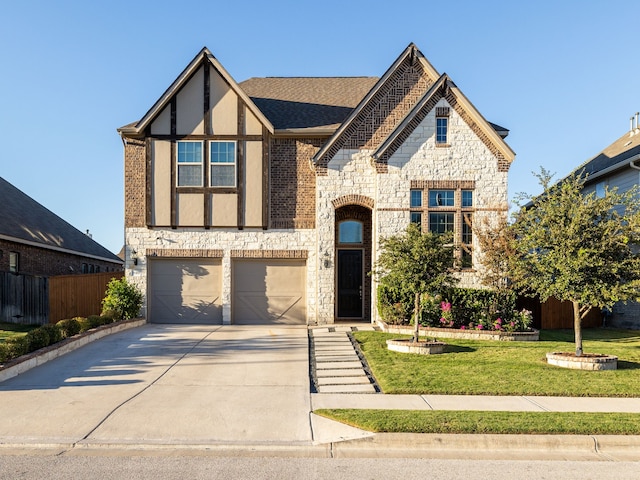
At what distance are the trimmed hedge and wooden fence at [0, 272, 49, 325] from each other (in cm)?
400

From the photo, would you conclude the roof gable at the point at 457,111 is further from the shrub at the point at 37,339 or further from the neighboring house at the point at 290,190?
the shrub at the point at 37,339

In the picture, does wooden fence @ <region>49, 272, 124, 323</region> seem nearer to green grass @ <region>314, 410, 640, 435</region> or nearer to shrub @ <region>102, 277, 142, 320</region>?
shrub @ <region>102, 277, 142, 320</region>

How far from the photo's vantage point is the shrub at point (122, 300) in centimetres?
1692

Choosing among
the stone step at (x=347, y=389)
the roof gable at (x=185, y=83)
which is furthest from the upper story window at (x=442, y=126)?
the stone step at (x=347, y=389)

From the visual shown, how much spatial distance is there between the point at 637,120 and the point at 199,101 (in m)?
20.4

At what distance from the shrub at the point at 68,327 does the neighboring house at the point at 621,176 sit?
1607cm

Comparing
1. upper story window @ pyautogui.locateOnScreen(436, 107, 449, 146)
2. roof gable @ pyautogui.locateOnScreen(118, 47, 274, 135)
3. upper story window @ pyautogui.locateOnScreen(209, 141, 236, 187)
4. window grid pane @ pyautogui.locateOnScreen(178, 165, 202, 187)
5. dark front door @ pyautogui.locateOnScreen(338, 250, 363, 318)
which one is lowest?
dark front door @ pyautogui.locateOnScreen(338, 250, 363, 318)

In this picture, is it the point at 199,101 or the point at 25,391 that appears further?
the point at 199,101

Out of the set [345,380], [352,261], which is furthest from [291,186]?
[345,380]

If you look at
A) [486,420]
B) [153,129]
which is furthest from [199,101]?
[486,420]

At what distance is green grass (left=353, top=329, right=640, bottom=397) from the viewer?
9.09m

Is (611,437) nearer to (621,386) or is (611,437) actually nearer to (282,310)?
(621,386)

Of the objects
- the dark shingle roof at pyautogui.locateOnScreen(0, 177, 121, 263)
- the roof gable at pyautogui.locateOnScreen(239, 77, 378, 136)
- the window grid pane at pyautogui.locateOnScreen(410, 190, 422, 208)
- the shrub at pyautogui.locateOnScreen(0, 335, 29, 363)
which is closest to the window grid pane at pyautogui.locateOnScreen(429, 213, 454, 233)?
the window grid pane at pyautogui.locateOnScreen(410, 190, 422, 208)

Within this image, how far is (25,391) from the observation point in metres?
8.85
